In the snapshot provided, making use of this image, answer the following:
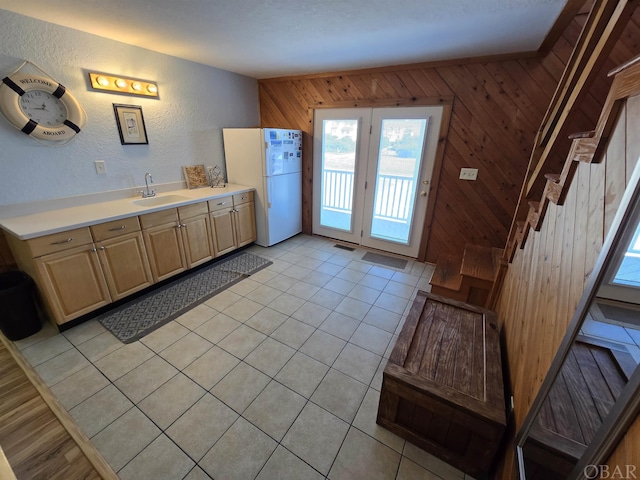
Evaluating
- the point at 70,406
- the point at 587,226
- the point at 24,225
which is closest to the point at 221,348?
the point at 70,406

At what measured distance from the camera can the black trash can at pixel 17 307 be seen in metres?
1.92

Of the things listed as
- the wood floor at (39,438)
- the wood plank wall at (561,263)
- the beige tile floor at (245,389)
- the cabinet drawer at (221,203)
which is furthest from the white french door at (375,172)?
the wood floor at (39,438)

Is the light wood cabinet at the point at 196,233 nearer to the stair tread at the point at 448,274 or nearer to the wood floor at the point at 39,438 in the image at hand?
the wood floor at the point at 39,438

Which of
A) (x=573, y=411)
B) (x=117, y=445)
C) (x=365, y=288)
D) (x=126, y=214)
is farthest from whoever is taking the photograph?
(x=365, y=288)

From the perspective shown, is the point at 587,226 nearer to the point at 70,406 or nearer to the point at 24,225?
the point at 70,406

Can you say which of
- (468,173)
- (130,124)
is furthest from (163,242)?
(468,173)

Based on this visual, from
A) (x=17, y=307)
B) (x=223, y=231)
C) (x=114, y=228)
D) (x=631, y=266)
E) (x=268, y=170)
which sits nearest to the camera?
(x=631, y=266)

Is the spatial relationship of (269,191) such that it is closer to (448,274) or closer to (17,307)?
(448,274)

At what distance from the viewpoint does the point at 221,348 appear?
2045 mm

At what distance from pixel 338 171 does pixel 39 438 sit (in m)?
3.70

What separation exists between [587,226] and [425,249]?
258 cm

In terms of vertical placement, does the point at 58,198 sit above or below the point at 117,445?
above

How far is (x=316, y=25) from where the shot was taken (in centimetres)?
202

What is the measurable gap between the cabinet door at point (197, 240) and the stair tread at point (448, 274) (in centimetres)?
256
